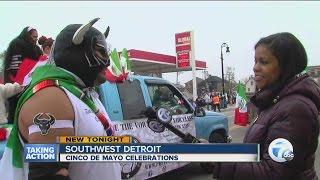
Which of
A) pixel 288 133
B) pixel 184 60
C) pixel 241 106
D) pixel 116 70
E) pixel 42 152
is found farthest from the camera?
pixel 184 60

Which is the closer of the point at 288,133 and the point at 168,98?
the point at 288,133

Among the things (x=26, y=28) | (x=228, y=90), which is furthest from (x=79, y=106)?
(x=228, y=90)

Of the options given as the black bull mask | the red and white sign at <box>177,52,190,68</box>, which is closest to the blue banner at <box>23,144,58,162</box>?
the black bull mask

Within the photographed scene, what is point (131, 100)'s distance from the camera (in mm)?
6613

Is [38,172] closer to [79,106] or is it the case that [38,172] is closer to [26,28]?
[79,106]

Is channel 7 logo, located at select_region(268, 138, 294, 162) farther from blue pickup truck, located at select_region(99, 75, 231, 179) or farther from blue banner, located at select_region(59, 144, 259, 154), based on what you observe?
blue pickup truck, located at select_region(99, 75, 231, 179)

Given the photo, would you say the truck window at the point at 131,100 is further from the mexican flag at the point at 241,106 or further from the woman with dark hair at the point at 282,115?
the mexican flag at the point at 241,106

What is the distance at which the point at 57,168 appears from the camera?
1.91 metres

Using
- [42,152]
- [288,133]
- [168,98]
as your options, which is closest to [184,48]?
[168,98]

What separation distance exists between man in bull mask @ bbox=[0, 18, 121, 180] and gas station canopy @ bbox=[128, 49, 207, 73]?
3094cm

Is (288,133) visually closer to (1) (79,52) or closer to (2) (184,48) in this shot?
(1) (79,52)

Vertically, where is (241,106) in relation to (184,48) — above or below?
below

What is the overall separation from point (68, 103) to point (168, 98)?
18.3 feet

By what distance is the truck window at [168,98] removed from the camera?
281 inches
